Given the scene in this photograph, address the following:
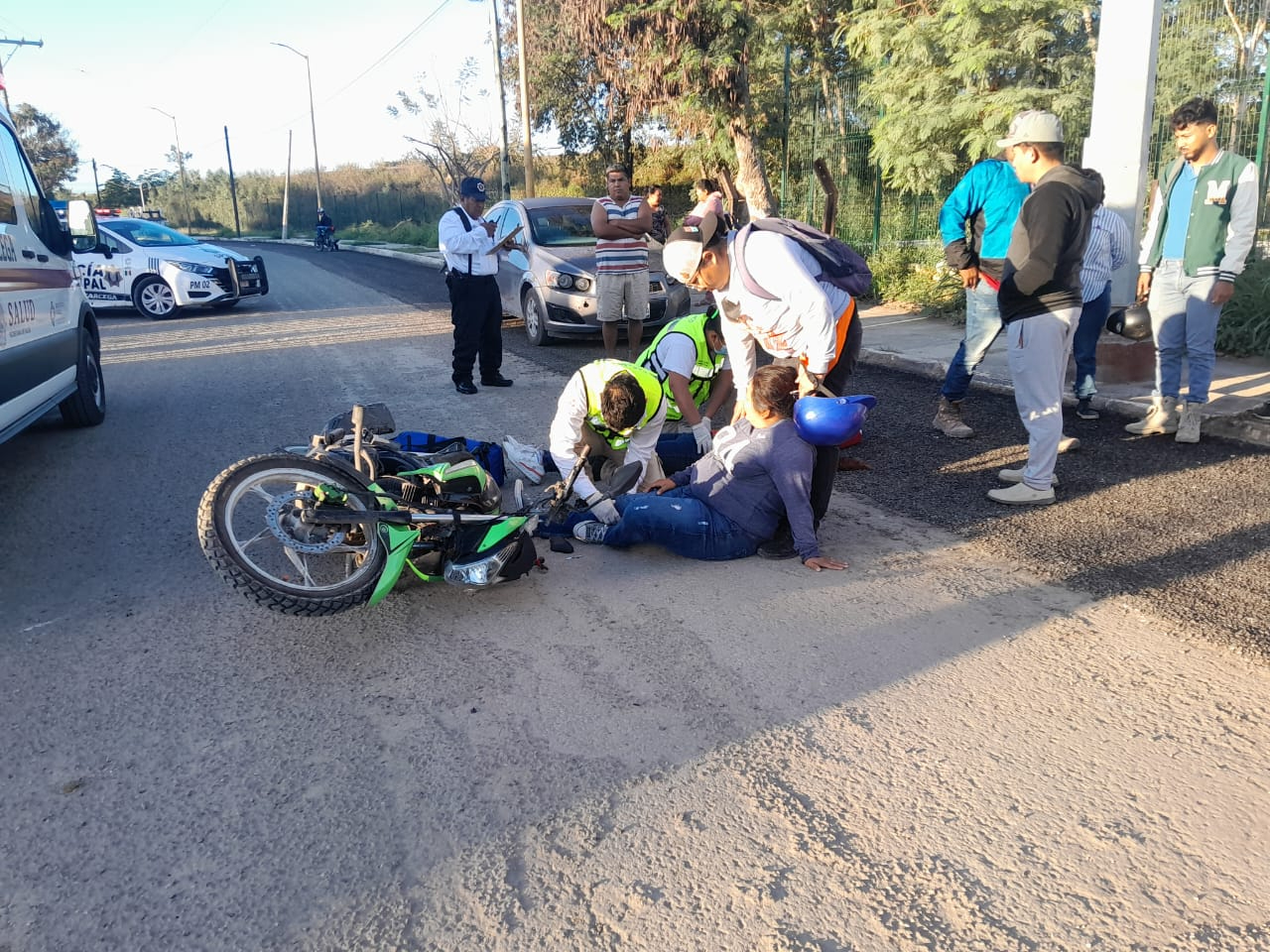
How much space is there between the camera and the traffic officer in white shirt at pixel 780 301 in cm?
430

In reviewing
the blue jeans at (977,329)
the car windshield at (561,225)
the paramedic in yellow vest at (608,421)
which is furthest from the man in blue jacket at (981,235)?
the car windshield at (561,225)

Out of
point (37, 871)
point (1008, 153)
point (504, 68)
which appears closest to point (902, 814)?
point (37, 871)

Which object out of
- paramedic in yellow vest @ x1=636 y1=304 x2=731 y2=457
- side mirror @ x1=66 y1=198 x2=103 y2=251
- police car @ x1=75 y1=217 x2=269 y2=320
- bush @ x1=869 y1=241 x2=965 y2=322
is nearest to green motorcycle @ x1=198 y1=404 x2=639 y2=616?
paramedic in yellow vest @ x1=636 y1=304 x2=731 y2=457

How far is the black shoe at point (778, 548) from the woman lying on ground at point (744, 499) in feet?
0.14

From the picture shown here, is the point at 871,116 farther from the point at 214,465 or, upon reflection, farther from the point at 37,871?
the point at 37,871

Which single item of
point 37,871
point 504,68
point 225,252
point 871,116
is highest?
point 504,68

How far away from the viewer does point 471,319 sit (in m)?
8.16

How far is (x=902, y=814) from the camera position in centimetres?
253

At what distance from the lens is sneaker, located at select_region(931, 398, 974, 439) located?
20.5 feet

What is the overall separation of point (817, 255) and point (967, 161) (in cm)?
1055

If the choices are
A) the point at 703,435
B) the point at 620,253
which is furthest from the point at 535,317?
the point at 703,435

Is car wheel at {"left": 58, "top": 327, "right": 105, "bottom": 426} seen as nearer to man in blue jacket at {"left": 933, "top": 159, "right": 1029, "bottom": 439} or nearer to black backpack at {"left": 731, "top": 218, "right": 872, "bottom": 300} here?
black backpack at {"left": 731, "top": 218, "right": 872, "bottom": 300}

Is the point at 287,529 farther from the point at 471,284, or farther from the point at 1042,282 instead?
the point at 471,284

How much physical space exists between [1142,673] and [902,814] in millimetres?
1250
